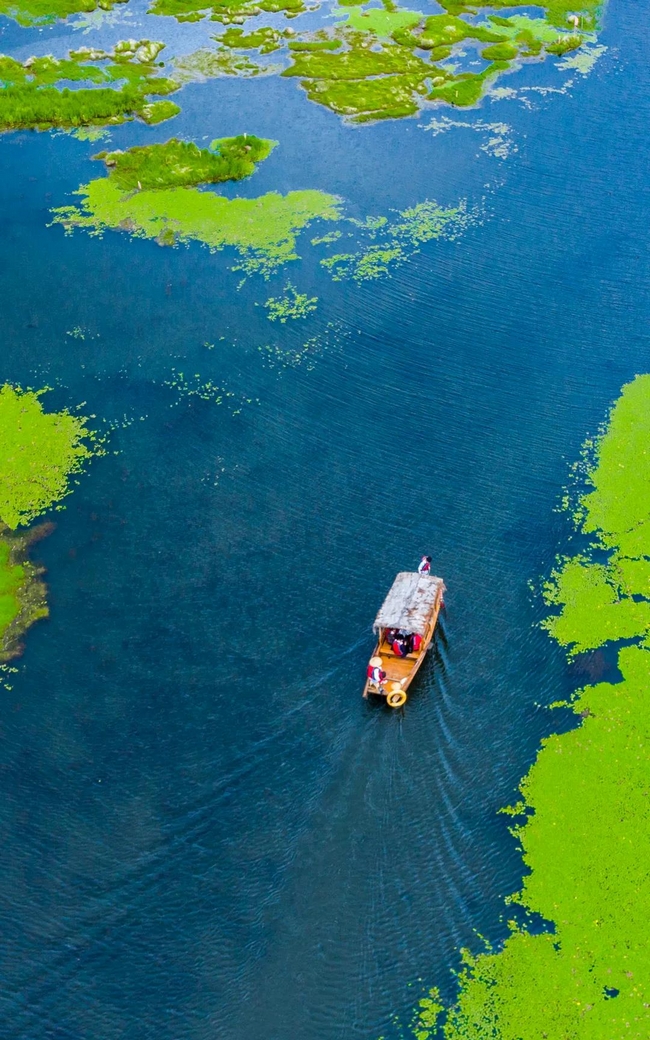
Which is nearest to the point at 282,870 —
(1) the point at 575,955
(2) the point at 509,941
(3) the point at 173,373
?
(2) the point at 509,941

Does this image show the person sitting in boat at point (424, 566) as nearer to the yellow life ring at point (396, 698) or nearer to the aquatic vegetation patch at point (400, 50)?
the yellow life ring at point (396, 698)

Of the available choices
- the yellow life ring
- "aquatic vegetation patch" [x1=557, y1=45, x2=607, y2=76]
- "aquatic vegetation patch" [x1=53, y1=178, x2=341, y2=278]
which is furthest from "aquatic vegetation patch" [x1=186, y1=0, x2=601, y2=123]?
the yellow life ring

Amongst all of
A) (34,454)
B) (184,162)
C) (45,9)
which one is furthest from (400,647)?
(45,9)

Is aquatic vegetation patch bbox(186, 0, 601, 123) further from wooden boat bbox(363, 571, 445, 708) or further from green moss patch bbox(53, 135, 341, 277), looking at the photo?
wooden boat bbox(363, 571, 445, 708)

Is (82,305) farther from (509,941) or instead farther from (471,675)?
(509,941)

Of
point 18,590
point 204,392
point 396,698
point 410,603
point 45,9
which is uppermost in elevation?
point 45,9

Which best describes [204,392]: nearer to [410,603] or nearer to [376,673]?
[410,603]
